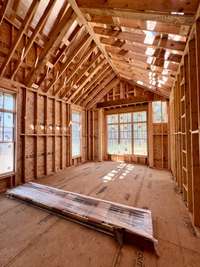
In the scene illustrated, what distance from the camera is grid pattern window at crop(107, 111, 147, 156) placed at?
800 centimetres

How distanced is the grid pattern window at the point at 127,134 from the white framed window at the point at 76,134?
1955mm

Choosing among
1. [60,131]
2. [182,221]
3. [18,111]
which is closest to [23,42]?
[18,111]

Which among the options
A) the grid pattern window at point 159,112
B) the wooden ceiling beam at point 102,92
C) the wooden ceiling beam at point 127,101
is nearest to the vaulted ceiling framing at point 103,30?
the wooden ceiling beam at point 102,92

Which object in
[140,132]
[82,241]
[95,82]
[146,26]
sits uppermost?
[95,82]

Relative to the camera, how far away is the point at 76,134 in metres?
8.16

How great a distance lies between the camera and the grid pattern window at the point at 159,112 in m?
7.10

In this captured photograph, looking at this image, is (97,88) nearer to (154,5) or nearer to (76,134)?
(76,134)

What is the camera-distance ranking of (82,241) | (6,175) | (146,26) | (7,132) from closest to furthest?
(82,241) < (146,26) < (6,175) < (7,132)

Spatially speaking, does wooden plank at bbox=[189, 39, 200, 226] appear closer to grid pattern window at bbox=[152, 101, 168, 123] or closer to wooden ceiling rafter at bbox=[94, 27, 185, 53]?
wooden ceiling rafter at bbox=[94, 27, 185, 53]

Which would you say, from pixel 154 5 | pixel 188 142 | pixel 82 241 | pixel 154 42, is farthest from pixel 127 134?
pixel 82 241

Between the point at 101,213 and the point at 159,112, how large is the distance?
616cm

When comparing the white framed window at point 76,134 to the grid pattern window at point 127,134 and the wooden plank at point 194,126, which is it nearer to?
the grid pattern window at point 127,134

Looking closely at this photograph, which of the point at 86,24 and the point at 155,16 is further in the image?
the point at 86,24

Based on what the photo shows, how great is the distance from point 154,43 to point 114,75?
482 centimetres
